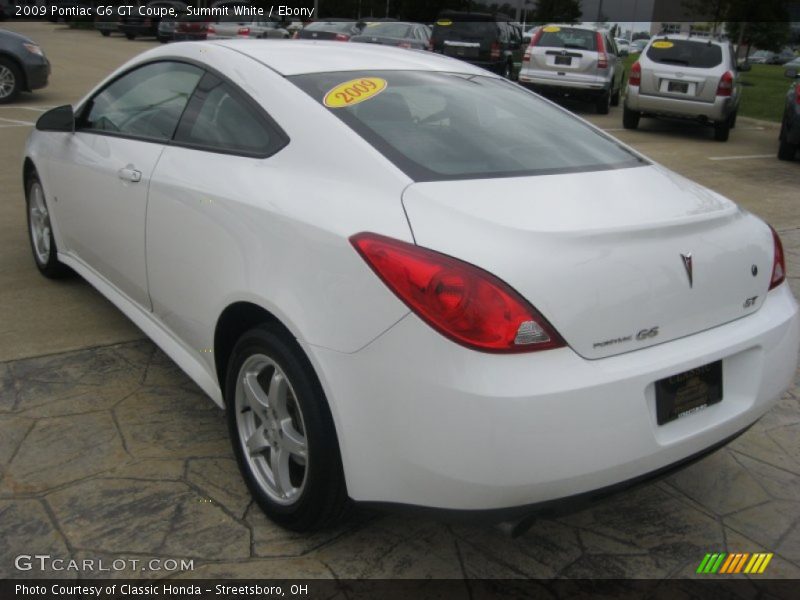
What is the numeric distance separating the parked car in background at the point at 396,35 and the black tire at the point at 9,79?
24.8 feet

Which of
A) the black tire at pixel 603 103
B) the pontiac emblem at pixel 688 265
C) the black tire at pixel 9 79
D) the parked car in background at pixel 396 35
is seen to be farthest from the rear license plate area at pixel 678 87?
the pontiac emblem at pixel 688 265

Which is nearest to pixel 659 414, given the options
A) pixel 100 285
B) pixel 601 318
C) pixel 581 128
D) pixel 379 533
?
pixel 601 318

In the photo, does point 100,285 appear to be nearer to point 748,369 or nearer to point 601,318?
point 601,318

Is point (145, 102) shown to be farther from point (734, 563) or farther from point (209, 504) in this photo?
point (734, 563)

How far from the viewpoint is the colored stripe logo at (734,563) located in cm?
263

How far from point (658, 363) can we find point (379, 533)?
1.12 meters

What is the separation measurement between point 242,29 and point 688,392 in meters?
23.6

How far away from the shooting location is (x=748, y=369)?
2.51 m

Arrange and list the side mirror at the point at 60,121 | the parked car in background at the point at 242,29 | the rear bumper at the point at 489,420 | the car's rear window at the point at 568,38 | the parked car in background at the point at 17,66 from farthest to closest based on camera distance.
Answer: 1. the parked car in background at the point at 242,29
2. the car's rear window at the point at 568,38
3. the parked car in background at the point at 17,66
4. the side mirror at the point at 60,121
5. the rear bumper at the point at 489,420

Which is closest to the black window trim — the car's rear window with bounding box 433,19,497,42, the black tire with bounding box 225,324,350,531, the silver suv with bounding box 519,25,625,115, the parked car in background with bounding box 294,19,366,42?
the black tire with bounding box 225,324,350,531

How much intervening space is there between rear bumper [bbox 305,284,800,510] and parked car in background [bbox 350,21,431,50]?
645 inches

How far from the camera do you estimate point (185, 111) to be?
3262mm

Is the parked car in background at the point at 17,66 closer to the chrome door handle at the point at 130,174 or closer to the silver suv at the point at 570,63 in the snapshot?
the silver suv at the point at 570,63

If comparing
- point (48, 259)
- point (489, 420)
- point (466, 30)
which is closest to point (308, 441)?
point (489, 420)
